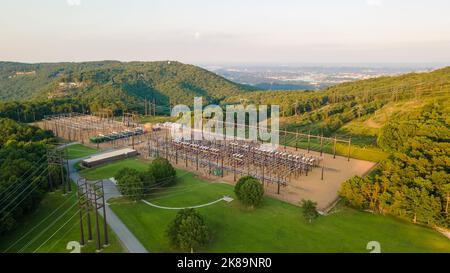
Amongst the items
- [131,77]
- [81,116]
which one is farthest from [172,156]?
[131,77]

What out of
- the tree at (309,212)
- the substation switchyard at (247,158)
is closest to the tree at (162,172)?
the substation switchyard at (247,158)

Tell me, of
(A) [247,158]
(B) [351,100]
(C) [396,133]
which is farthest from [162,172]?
(B) [351,100]

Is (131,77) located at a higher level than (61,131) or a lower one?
higher

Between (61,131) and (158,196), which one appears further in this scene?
(61,131)

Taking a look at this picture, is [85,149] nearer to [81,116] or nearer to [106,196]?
[106,196]

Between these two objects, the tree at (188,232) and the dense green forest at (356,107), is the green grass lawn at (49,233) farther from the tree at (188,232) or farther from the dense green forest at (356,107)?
the dense green forest at (356,107)

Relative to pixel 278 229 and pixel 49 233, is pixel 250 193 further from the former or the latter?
pixel 49 233
